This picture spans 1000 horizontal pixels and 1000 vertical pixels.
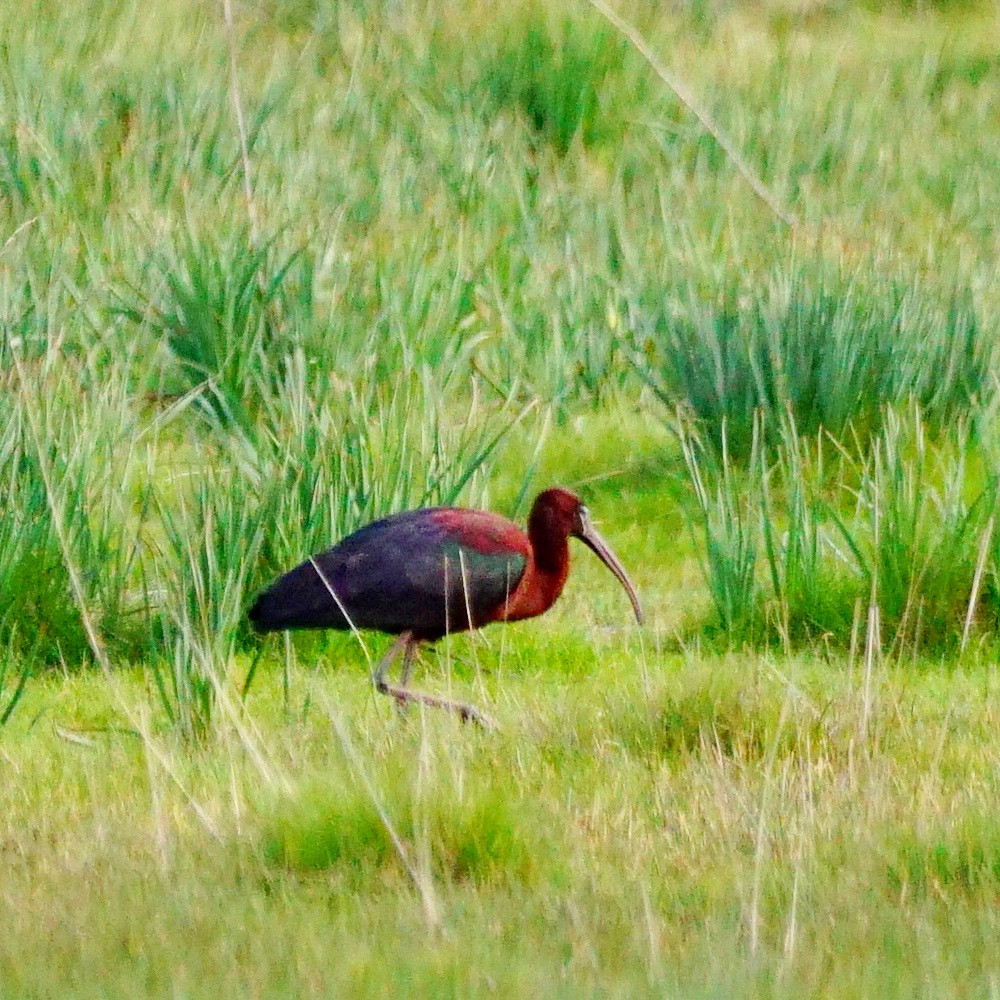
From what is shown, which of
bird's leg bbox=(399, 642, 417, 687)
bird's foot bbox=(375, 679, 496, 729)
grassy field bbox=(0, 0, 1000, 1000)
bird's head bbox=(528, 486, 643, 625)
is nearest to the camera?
grassy field bbox=(0, 0, 1000, 1000)

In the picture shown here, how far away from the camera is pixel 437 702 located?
183 inches

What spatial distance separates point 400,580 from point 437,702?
52 centimetres

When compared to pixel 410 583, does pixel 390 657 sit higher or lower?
lower

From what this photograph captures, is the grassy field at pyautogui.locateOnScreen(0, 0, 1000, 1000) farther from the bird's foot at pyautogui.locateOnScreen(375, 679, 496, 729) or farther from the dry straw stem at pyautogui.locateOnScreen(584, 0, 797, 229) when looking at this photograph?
the dry straw stem at pyautogui.locateOnScreen(584, 0, 797, 229)

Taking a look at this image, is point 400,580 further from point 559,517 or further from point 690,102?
point 690,102

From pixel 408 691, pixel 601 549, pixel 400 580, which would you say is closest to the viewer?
pixel 408 691

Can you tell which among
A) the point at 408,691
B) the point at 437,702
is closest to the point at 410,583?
the point at 408,691

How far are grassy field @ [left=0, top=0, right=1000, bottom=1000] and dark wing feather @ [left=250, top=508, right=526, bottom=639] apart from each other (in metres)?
0.17

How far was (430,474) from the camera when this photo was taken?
19.3ft

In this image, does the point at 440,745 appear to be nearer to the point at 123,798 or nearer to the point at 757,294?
the point at 123,798

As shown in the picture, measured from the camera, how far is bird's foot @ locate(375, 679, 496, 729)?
4.41 metres

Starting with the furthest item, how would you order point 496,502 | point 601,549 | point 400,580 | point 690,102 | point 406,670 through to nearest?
point 496,502
point 601,549
point 406,670
point 400,580
point 690,102

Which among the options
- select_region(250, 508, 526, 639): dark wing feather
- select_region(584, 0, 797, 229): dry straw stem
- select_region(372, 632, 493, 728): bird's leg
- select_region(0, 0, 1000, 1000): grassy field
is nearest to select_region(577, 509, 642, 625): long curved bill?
select_region(0, 0, 1000, 1000): grassy field

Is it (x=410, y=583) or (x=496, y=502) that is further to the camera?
(x=496, y=502)
